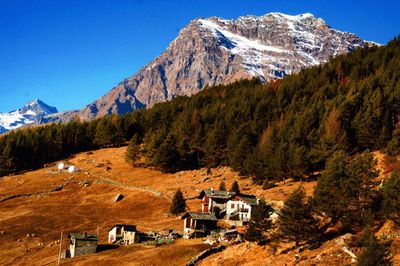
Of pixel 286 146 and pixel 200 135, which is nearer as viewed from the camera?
pixel 286 146

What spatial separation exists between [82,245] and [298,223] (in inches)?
1336

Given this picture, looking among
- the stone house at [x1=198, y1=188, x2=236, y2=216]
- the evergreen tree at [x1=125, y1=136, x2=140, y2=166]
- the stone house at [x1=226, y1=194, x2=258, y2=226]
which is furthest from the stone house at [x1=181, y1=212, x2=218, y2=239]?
the evergreen tree at [x1=125, y1=136, x2=140, y2=166]

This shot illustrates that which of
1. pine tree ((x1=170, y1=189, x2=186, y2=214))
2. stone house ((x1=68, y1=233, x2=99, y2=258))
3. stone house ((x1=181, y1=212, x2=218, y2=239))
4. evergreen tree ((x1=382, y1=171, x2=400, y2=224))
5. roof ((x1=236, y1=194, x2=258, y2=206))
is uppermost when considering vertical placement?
evergreen tree ((x1=382, y1=171, x2=400, y2=224))

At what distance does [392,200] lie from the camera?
52406mm

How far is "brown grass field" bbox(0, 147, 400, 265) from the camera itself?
200ft

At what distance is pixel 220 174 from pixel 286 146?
21267mm

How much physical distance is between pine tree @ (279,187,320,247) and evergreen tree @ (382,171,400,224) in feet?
26.5

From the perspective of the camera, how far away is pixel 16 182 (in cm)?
12838

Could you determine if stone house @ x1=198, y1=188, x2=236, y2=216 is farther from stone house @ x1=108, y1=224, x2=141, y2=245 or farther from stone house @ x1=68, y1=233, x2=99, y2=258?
stone house @ x1=68, y1=233, x2=99, y2=258

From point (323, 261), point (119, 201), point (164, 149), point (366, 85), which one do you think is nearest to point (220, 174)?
point (164, 149)

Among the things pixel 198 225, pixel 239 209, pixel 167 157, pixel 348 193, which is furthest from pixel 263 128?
pixel 348 193

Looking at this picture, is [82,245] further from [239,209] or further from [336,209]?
[336,209]

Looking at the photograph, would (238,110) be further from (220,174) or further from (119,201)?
(119,201)

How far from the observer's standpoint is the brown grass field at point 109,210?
60.8 m
